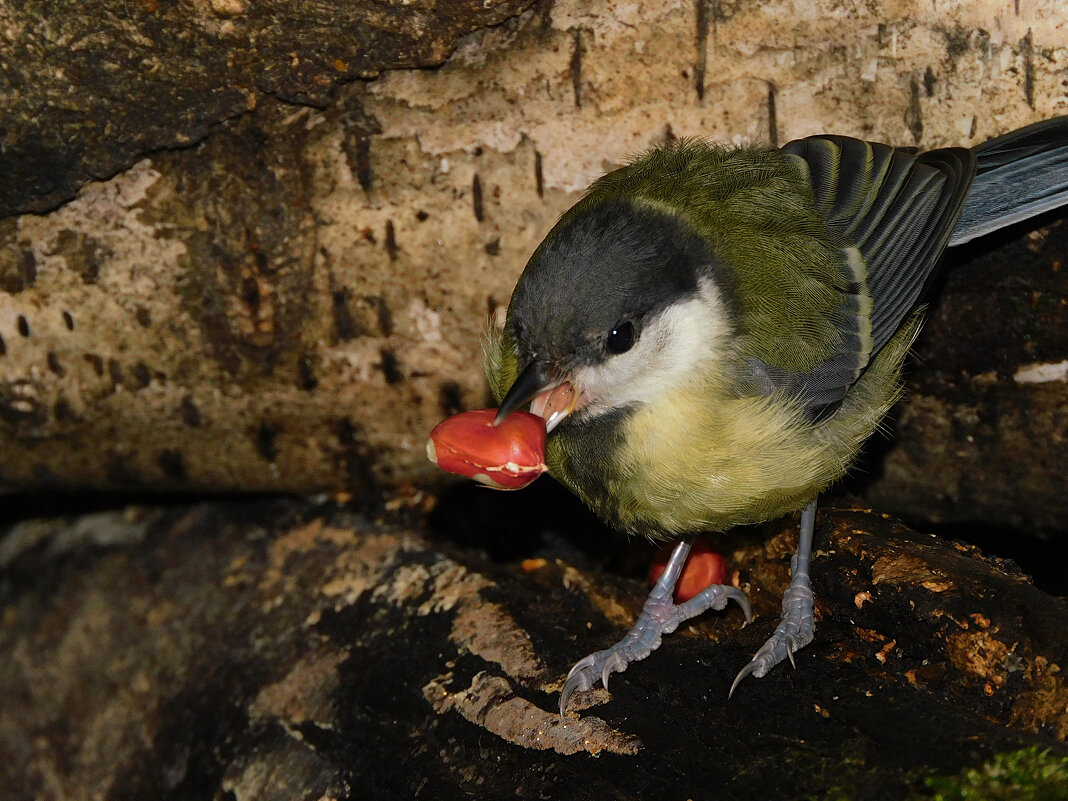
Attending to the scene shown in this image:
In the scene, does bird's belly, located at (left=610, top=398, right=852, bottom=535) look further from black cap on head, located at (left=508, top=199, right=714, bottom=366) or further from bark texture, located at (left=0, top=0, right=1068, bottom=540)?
bark texture, located at (left=0, top=0, right=1068, bottom=540)

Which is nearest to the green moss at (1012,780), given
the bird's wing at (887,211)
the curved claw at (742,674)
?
the curved claw at (742,674)

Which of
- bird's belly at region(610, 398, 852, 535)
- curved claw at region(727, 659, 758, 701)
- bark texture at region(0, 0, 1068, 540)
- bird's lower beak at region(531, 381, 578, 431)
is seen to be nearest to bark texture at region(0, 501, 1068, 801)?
curved claw at region(727, 659, 758, 701)

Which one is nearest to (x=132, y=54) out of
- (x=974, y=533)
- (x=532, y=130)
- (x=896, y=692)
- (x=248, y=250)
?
(x=248, y=250)

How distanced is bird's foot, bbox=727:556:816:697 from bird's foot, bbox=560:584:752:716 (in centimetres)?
18

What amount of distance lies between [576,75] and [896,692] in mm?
1643

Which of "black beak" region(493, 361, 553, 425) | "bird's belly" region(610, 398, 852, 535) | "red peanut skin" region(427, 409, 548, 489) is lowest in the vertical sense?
"bird's belly" region(610, 398, 852, 535)

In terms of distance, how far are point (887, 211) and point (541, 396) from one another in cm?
101

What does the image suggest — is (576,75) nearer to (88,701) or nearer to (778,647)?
(778,647)

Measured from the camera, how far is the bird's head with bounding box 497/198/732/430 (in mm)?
2098

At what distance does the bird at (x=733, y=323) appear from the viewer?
2.15 meters

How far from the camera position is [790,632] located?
2332 millimetres

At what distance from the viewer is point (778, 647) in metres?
2.25

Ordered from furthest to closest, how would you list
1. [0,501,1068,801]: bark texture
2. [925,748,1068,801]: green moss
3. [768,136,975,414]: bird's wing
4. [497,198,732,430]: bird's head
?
1. [768,136,975,414]: bird's wing
2. [497,198,732,430]: bird's head
3. [0,501,1068,801]: bark texture
4. [925,748,1068,801]: green moss

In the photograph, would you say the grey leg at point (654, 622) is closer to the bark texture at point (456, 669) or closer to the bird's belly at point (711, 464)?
the bark texture at point (456, 669)
